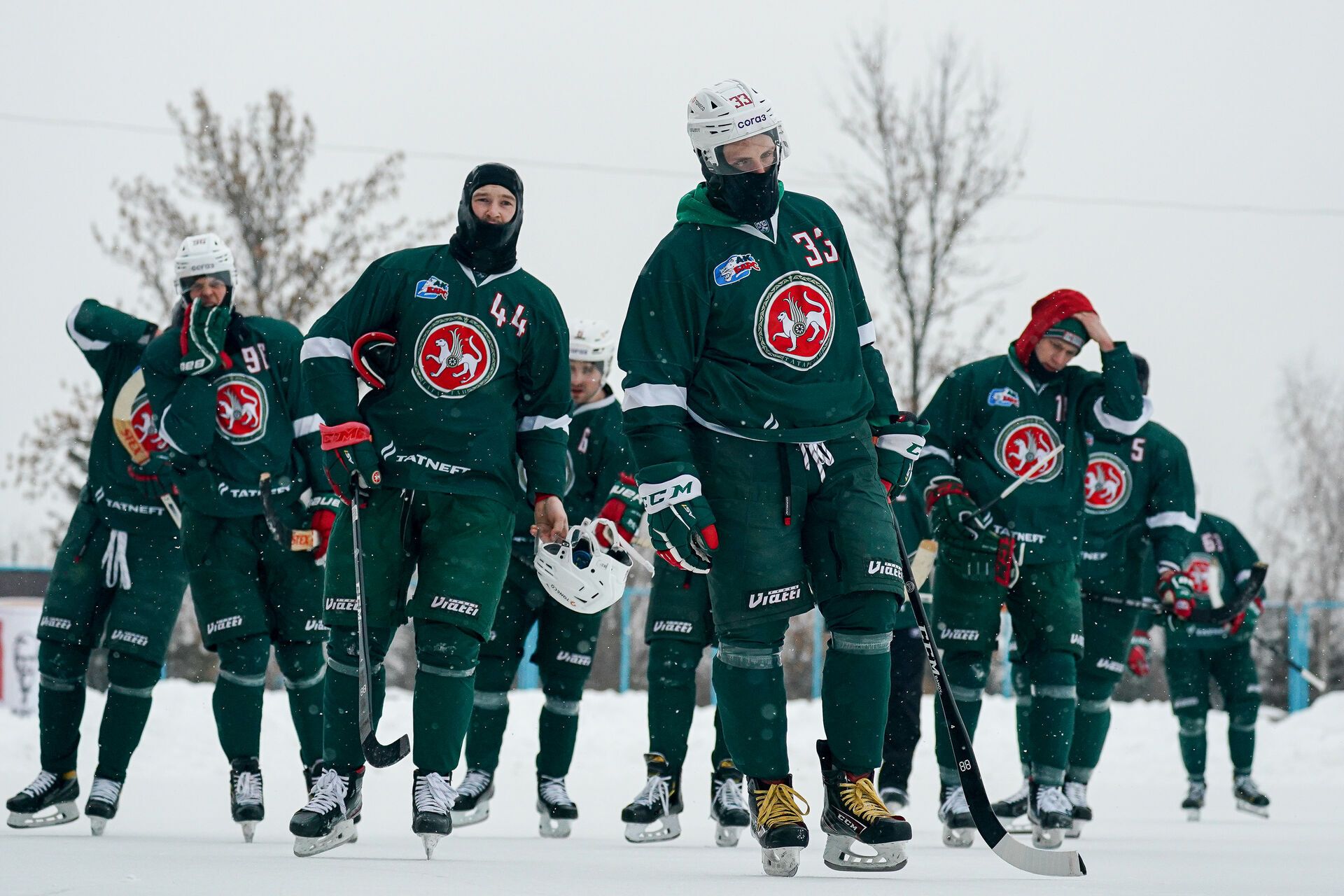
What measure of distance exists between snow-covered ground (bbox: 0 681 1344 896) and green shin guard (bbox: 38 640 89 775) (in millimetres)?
347

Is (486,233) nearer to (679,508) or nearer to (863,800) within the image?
(679,508)

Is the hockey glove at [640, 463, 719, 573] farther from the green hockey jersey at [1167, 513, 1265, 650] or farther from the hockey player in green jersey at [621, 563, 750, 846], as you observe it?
the green hockey jersey at [1167, 513, 1265, 650]

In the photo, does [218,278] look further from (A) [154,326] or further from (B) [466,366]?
(B) [466,366]

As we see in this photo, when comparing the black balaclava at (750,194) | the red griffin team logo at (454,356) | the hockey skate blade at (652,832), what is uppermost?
the black balaclava at (750,194)

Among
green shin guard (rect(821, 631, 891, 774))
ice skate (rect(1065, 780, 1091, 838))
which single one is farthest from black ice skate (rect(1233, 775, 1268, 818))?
green shin guard (rect(821, 631, 891, 774))

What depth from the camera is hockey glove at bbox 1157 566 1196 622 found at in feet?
26.7

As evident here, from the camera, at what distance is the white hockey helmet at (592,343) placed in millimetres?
7719

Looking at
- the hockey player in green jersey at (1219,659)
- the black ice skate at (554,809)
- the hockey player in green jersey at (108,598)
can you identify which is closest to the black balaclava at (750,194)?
the hockey player in green jersey at (108,598)

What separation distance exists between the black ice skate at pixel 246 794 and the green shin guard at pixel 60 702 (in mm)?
646

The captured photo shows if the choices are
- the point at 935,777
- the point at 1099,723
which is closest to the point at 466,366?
the point at 1099,723

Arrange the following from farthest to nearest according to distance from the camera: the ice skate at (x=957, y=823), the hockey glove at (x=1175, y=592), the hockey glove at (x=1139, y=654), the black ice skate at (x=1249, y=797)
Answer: the hockey glove at (x=1139, y=654) → the black ice skate at (x=1249, y=797) → the hockey glove at (x=1175, y=592) → the ice skate at (x=957, y=823)

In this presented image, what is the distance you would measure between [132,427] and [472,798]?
2.04 meters

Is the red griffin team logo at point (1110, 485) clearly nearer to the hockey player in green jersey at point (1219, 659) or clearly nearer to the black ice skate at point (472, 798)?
the hockey player in green jersey at point (1219, 659)

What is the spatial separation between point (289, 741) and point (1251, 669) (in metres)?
6.55
